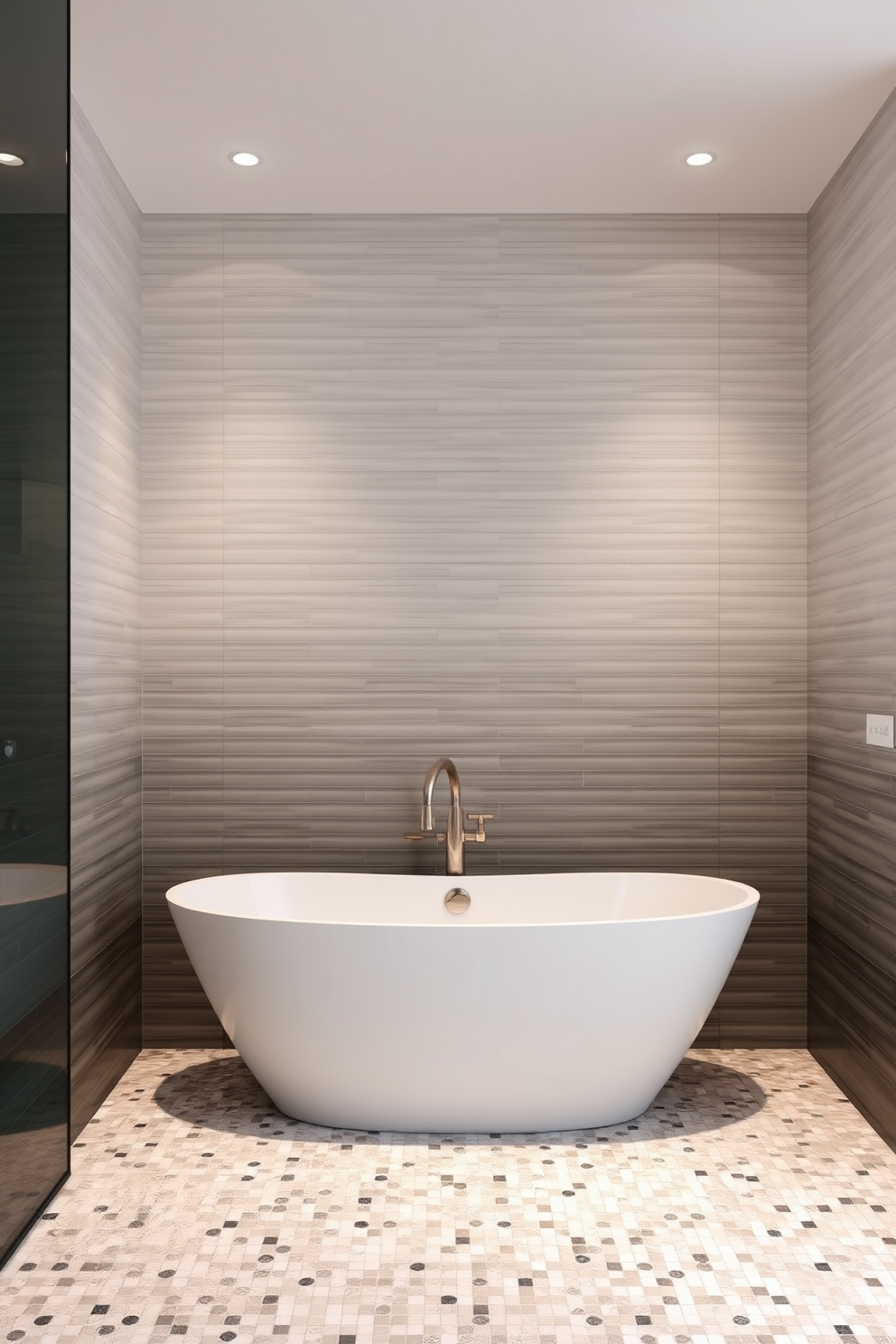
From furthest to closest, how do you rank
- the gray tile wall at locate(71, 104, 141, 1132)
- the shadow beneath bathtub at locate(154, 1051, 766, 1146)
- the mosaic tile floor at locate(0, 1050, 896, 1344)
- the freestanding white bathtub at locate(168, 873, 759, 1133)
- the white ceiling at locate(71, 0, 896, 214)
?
the gray tile wall at locate(71, 104, 141, 1132) → the shadow beneath bathtub at locate(154, 1051, 766, 1146) → the freestanding white bathtub at locate(168, 873, 759, 1133) → the white ceiling at locate(71, 0, 896, 214) → the mosaic tile floor at locate(0, 1050, 896, 1344)

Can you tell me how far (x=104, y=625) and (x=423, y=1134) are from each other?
1794 mm

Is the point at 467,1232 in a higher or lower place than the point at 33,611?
lower

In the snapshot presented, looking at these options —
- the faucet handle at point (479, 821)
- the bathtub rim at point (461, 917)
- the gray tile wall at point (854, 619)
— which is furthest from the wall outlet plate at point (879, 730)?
the faucet handle at point (479, 821)

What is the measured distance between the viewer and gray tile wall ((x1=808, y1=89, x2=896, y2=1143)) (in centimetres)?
313

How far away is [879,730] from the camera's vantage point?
10.4 feet

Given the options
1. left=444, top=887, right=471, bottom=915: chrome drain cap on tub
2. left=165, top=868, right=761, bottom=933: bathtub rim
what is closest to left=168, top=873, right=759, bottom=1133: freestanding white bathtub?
left=165, top=868, right=761, bottom=933: bathtub rim

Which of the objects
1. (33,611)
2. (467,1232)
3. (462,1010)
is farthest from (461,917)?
(33,611)

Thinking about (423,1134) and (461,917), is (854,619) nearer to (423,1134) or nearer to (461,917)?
(461,917)

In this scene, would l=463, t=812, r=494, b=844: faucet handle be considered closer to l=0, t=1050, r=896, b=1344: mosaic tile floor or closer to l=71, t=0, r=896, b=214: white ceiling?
l=0, t=1050, r=896, b=1344: mosaic tile floor

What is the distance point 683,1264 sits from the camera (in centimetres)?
240

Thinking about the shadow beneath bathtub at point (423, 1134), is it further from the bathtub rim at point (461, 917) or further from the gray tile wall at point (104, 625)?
the bathtub rim at point (461, 917)

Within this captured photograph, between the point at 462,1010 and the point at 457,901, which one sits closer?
the point at 462,1010

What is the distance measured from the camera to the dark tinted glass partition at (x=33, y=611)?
2391mm

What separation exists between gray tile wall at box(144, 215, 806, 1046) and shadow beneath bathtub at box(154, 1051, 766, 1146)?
0.41 m
